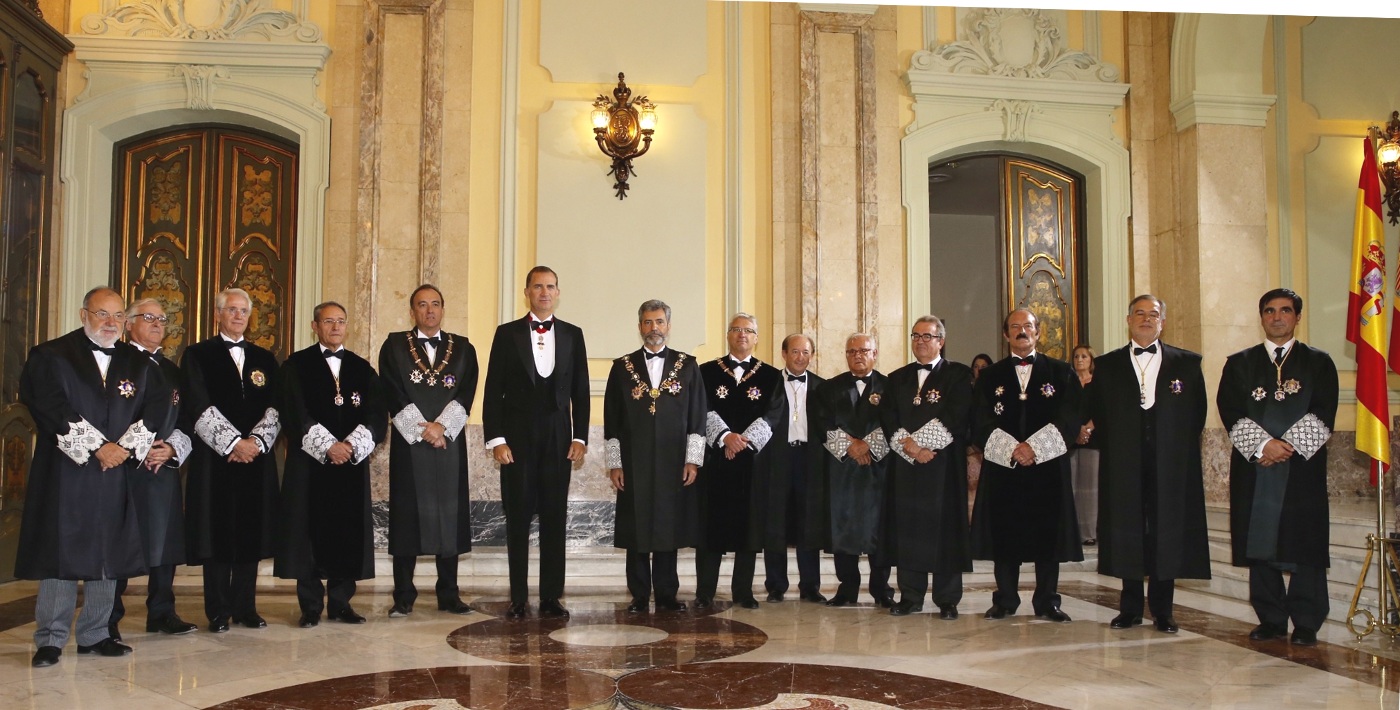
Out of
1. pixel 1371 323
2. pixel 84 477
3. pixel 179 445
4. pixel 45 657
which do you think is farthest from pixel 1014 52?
pixel 45 657

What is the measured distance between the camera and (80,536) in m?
4.44


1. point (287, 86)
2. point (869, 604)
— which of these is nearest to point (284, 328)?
point (287, 86)

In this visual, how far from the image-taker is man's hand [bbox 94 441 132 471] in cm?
448

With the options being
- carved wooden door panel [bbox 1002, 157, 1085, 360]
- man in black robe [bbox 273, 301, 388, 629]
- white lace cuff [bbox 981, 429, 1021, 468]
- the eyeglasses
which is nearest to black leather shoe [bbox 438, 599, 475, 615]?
man in black robe [bbox 273, 301, 388, 629]

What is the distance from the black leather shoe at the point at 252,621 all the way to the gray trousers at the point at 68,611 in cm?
66

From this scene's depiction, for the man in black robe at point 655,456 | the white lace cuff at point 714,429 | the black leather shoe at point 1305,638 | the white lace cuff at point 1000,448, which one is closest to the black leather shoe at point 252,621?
the man in black robe at point 655,456

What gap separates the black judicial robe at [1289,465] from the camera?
4.92 meters

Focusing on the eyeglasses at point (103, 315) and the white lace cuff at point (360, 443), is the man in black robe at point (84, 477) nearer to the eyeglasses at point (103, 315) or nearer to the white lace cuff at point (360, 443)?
the eyeglasses at point (103, 315)

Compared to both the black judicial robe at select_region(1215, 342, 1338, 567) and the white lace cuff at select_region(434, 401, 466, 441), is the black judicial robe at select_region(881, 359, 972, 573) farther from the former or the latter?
the white lace cuff at select_region(434, 401, 466, 441)

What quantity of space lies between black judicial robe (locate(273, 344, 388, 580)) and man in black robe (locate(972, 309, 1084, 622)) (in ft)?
10.1

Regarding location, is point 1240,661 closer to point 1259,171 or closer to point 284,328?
point 1259,171

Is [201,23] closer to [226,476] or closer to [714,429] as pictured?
[226,476]

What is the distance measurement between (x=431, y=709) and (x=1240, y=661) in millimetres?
3183

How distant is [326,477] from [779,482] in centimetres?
235
